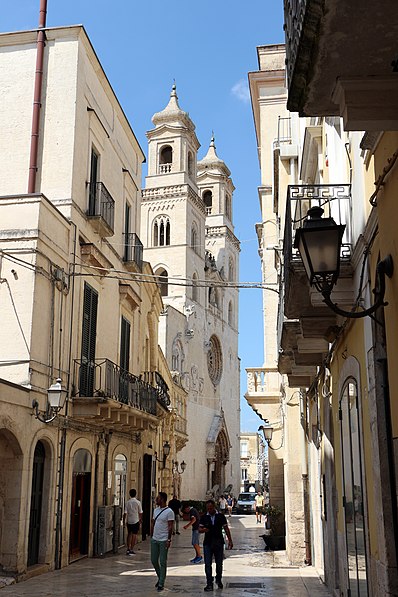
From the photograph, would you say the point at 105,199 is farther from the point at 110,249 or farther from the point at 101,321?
the point at 101,321

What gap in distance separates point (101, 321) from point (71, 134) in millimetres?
4776

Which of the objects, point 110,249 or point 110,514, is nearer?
point 110,514

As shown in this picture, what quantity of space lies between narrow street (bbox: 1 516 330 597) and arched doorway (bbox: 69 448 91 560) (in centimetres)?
44

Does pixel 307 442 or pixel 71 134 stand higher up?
pixel 71 134

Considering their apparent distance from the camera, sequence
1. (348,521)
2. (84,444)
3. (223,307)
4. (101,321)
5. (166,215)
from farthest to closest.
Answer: (223,307)
(166,215)
(101,321)
(84,444)
(348,521)

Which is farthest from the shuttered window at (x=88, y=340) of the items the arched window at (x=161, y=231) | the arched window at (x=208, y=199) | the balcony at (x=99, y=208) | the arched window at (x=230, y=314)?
the arched window at (x=208, y=199)

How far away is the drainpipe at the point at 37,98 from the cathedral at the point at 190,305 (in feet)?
99.1

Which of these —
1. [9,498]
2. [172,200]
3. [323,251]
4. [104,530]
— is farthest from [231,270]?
[323,251]

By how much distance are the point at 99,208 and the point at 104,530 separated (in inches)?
313

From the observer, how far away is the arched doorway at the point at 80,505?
15.7 meters

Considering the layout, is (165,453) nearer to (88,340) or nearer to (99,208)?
(88,340)

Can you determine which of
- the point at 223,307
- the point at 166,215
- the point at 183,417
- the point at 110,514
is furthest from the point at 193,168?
the point at 110,514

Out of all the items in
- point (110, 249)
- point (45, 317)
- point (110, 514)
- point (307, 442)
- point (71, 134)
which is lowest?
point (110, 514)

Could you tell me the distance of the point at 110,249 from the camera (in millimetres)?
19203
